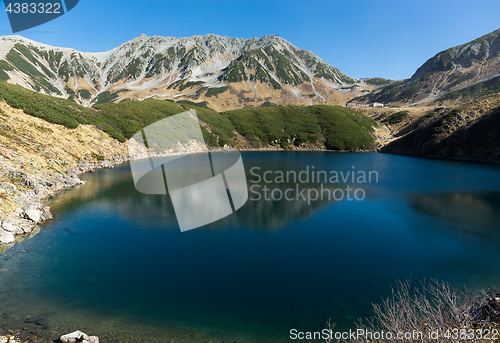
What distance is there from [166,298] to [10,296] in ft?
27.4

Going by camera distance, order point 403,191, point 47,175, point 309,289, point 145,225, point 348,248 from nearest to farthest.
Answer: point 309,289 < point 348,248 < point 145,225 < point 47,175 < point 403,191

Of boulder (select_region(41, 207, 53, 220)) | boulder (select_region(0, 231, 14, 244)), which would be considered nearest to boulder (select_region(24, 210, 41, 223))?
boulder (select_region(41, 207, 53, 220))

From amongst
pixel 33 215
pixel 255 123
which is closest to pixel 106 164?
pixel 33 215

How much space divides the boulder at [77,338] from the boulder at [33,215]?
18.3 metres

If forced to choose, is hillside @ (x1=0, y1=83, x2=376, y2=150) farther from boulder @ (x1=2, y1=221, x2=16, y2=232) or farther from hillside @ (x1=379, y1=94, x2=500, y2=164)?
boulder @ (x1=2, y1=221, x2=16, y2=232)

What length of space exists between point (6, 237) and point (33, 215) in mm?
4147

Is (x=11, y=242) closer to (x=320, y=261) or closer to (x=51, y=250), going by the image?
(x=51, y=250)

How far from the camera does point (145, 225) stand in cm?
2595

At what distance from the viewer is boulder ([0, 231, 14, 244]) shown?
20.2m

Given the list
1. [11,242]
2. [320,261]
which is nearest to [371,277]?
[320,261]

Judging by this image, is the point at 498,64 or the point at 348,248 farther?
the point at 498,64

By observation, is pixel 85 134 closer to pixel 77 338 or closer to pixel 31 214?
pixel 31 214

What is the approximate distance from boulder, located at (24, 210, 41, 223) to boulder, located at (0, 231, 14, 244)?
333cm

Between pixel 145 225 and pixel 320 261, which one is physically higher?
pixel 145 225
